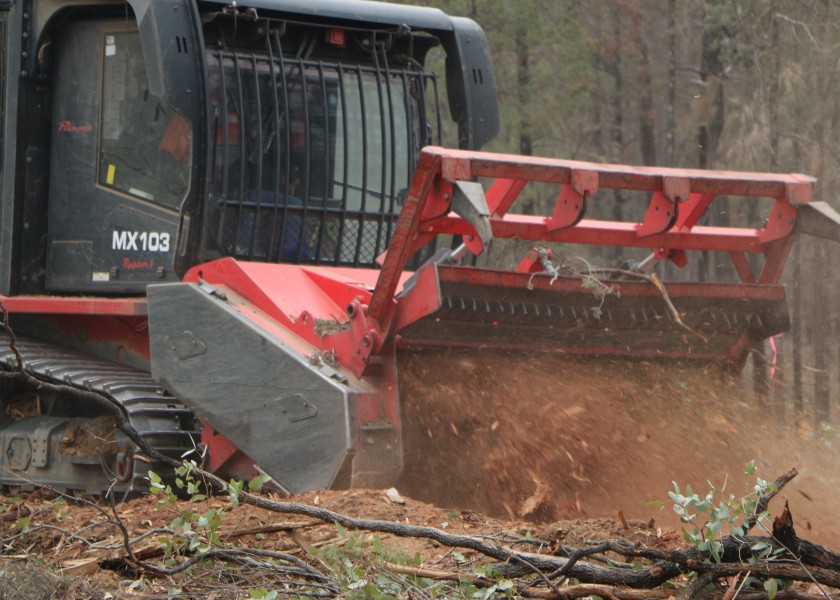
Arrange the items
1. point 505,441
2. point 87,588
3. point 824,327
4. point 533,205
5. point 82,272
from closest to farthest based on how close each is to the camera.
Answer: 1. point 87,588
2. point 505,441
3. point 82,272
4. point 824,327
5. point 533,205

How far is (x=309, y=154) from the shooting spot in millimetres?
6742

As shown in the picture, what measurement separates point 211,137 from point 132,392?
1303mm

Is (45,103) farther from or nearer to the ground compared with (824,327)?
farther from the ground

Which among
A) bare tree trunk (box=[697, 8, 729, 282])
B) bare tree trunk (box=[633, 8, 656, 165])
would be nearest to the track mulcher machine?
bare tree trunk (box=[697, 8, 729, 282])

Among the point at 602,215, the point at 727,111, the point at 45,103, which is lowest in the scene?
the point at 602,215

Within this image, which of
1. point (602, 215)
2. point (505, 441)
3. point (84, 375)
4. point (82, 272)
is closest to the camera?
point (505, 441)

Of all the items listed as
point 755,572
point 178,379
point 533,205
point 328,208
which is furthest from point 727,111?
point 755,572

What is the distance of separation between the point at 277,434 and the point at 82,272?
6.21 ft

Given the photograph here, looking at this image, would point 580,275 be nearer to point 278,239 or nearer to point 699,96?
point 278,239

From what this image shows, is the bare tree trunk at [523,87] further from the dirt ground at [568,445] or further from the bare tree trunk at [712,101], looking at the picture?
the dirt ground at [568,445]

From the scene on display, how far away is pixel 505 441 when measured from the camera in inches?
221

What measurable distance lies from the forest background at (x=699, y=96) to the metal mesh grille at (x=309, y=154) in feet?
16.2

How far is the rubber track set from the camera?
19.4 feet

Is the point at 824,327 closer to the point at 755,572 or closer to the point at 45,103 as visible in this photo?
the point at 45,103
